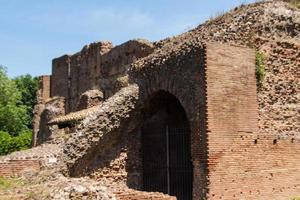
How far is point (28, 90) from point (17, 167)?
135 feet

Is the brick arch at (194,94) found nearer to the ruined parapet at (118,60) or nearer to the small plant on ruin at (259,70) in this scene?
the small plant on ruin at (259,70)

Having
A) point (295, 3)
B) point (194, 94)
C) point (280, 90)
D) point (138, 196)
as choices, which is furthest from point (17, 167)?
point (295, 3)

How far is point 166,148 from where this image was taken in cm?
1262

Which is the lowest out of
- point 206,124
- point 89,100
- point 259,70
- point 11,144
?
point 206,124

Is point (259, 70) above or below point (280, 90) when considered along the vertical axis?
above

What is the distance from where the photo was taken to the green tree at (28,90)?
50.6 m

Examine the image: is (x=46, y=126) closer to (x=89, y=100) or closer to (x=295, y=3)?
(x=89, y=100)

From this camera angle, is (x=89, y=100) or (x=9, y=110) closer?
(x=89, y=100)

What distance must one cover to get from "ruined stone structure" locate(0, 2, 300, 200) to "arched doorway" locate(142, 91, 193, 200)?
28mm

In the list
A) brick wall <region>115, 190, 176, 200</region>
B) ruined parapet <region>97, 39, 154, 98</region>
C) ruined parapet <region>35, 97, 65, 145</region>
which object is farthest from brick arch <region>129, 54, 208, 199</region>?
ruined parapet <region>35, 97, 65, 145</region>

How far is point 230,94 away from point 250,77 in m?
0.86

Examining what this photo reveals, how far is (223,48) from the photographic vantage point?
36.3 feet

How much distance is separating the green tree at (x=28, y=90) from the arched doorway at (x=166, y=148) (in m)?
38.7

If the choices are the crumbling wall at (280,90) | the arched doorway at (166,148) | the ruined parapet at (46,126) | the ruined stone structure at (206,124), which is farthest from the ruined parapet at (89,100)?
the crumbling wall at (280,90)
